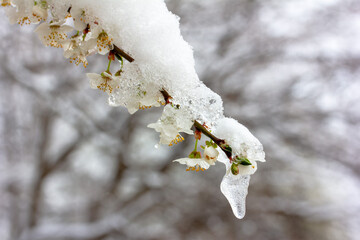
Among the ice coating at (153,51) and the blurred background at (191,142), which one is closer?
the ice coating at (153,51)

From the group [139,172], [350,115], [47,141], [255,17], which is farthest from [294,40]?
[47,141]

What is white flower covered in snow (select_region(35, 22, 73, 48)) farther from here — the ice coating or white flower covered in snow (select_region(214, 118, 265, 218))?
white flower covered in snow (select_region(214, 118, 265, 218))

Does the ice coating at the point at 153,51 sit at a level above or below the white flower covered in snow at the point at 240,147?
above

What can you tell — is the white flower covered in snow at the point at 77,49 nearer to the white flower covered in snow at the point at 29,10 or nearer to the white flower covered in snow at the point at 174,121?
the white flower covered in snow at the point at 29,10

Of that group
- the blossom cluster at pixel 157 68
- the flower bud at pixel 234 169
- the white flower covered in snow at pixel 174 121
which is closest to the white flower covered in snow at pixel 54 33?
the blossom cluster at pixel 157 68

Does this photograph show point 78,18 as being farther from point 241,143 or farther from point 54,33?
point 241,143

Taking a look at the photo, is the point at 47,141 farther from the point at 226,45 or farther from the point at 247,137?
the point at 247,137
